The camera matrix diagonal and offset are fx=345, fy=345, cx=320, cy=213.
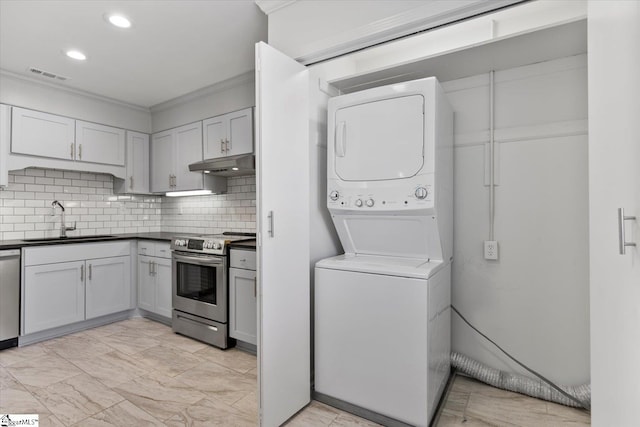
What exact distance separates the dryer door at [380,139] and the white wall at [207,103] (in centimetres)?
161

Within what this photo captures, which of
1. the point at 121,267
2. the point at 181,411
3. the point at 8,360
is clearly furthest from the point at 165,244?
the point at 181,411

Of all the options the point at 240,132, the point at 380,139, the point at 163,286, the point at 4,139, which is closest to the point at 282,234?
the point at 380,139

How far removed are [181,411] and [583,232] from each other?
8.23 feet

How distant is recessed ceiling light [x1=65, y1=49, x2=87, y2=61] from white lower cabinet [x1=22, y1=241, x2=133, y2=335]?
1.65 metres

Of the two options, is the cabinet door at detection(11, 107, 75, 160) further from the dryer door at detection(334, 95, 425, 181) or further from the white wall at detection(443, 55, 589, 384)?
the white wall at detection(443, 55, 589, 384)

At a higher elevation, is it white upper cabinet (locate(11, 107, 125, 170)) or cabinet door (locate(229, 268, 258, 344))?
white upper cabinet (locate(11, 107, 125, 170))

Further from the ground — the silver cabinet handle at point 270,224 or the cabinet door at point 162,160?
the cabinet door at point 162,160

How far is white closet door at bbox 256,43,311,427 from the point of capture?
1.70 m

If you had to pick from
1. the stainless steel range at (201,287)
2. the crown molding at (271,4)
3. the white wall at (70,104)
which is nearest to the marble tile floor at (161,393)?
the stainless steel range at (201,287)

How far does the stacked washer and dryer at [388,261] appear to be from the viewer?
171cm

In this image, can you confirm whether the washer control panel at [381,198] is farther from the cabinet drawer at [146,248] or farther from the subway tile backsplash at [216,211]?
the cabinet drawer at [146,248]

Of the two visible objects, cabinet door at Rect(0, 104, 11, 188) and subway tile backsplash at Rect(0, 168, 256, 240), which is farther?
subway tile backsplash at Rect(0, 168, 256, 240)

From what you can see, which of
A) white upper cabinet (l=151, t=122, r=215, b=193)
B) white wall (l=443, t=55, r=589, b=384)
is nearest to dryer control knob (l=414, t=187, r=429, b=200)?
white wall (l=443, t=55, r=589, b=384)

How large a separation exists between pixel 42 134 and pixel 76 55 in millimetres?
980
